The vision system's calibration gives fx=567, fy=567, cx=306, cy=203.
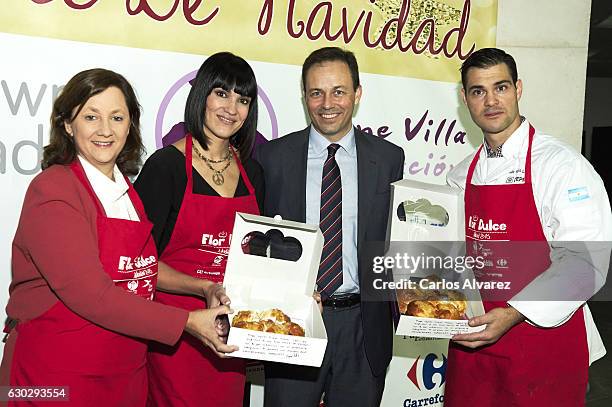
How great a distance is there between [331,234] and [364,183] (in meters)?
0.22

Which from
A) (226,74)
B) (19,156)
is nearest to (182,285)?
(226,74)

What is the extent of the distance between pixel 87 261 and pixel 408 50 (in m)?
2.04

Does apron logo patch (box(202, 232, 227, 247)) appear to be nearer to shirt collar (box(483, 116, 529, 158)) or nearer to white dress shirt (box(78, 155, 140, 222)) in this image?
white dress shirt (box(78, 155, 140, 222))

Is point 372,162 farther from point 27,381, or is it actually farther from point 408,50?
point 27,381

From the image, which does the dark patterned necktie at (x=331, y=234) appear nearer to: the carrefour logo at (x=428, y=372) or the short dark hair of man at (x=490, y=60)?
the short dark hair of man at (x=490, y=60)

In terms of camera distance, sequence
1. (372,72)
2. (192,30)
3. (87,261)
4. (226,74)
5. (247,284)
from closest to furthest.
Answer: (87,261) → (247,284) → (226,74) → (192,30) → (372,72)

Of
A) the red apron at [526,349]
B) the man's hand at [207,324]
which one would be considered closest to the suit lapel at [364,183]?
the red apron at [526,349]

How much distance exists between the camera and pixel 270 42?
102 inches

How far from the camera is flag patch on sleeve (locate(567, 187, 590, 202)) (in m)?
1.83

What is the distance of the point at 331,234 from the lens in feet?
6.64

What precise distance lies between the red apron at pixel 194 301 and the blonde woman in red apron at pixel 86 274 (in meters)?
0.18

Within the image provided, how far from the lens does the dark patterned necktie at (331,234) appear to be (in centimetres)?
201

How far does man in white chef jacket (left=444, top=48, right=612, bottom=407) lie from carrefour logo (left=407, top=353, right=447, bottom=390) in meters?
0.87

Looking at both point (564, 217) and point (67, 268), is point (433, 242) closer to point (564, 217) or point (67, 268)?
point (564, 217)
